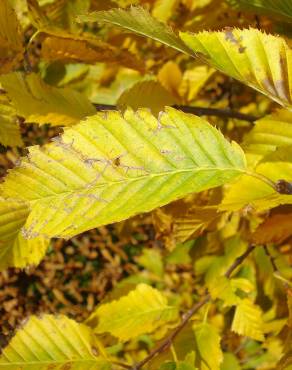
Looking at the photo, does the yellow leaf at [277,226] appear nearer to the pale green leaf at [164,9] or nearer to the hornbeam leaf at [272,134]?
the hornbeam leaf at [272,134]

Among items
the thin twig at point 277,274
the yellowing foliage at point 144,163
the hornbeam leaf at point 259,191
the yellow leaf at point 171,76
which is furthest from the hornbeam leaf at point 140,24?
the yellow leaf at point 171,76

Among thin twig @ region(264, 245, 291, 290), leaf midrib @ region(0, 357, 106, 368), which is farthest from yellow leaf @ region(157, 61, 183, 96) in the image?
leaf midrib @ region(0, 357, 106, 368)

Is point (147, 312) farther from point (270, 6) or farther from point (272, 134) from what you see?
point (270, 6)

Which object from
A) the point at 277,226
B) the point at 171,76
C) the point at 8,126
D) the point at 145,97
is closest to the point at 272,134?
the point at 277,226

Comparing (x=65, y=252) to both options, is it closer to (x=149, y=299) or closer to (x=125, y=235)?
(x=125, y=235)

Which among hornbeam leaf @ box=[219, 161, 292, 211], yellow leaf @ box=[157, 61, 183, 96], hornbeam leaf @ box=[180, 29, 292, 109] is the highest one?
yellow leaf @ box=[157, 61, 183, 96]

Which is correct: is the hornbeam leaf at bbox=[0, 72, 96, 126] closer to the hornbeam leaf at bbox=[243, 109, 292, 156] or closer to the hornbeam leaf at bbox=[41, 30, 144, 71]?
the hornbeam leaf at bbox=[41, 30, 144, 71]

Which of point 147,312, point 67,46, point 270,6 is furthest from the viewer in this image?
point 147,312
